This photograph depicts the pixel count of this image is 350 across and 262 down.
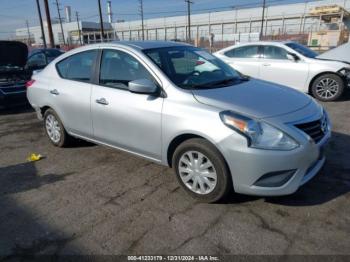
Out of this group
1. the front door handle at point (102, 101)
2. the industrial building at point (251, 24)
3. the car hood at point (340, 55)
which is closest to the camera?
the front door handle at point (102, 101)

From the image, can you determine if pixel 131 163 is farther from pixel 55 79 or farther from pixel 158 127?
pixel 55 79

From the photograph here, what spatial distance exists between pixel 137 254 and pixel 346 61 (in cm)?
724

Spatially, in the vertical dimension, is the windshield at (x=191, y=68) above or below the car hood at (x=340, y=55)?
above

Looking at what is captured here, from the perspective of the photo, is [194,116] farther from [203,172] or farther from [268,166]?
[268,166]

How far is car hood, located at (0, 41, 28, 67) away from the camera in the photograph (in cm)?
773

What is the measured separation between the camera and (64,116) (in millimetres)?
4570

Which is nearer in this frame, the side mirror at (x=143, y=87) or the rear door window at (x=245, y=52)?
the side mirror at (x=143, y=87)

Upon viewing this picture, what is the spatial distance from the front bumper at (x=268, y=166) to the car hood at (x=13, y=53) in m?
7.12

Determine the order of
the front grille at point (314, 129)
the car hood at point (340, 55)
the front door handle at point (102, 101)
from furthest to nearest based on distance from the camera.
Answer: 1. the car hood at point (340, 55)
2. the front door handle at point (102, 101)
3. the front grille at point (314, 129)

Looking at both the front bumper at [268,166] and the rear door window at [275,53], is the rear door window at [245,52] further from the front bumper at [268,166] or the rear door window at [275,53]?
the front bumper at [268,166]

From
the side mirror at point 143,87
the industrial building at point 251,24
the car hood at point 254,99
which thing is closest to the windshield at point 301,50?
the car hood at point 254,99

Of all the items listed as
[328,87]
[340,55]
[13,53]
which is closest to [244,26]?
[340,55]

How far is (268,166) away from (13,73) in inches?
292

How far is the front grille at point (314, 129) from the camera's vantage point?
294cm
